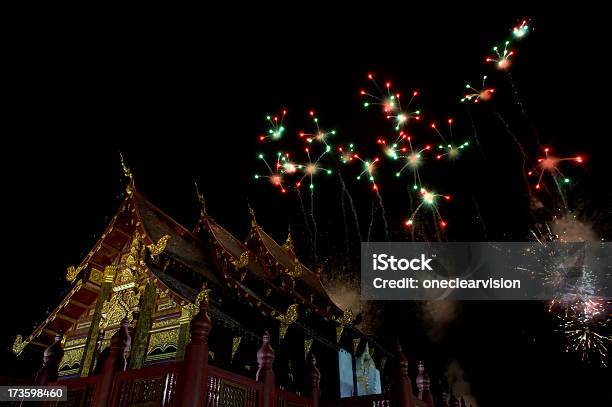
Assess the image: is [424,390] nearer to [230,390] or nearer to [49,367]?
[230,390]

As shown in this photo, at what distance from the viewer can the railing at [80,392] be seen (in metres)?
6.96

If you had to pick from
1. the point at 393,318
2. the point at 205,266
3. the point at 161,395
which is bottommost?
the point at 161,395

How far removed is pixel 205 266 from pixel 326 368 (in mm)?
5058

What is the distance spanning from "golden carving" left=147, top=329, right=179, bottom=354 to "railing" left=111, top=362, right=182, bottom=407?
252 cm

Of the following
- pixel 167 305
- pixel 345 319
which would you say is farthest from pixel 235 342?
pixel 345 319

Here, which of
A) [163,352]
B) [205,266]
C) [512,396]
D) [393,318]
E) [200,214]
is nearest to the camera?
[163,352]

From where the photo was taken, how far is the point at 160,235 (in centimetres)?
1130

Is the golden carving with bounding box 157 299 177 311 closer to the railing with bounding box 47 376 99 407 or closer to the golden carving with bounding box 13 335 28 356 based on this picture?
the railing with bounding box 47 376 99 407

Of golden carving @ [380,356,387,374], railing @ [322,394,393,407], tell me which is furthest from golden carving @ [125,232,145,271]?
golden carving @ [380,356,387,374]

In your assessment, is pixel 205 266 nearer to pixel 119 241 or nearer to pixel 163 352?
pixel 119 241

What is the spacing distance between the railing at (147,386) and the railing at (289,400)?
7.08ft

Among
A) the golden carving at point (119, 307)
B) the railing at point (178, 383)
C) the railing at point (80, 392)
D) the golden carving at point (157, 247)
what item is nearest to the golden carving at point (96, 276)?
the golden carving at point (119, 307)

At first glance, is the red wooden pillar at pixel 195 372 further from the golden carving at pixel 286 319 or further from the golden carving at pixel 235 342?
the golden carving at pixel 286 319

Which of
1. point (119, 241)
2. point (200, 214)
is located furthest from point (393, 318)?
point (119, 241)
